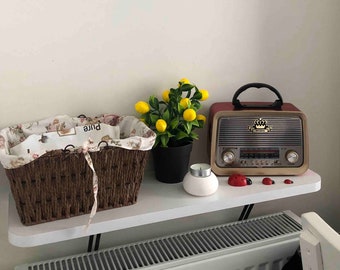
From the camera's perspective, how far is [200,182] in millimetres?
944

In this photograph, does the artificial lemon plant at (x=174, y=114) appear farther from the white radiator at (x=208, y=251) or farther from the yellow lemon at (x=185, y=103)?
the white radiator at (x=208, y=251)

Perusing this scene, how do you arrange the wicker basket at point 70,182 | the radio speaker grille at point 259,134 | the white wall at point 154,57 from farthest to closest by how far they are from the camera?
1. the radio speaker grille at point 259,134
2. the white wall at point 154,57
3. the wicker basket at point 70,182

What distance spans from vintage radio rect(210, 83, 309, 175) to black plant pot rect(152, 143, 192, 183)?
0.07 metres

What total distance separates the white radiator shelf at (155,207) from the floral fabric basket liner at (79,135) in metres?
0.05

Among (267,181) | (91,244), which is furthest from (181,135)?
(91,244)

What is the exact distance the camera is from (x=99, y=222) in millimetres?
852

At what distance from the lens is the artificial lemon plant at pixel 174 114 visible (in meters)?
0.95

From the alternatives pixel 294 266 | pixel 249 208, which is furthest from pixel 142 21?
pixel 294 266

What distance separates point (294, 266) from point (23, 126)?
754 millimetres

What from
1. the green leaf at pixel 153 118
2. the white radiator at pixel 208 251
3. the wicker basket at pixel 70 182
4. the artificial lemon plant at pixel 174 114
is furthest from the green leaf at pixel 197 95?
the white radiator at pixel 208 251

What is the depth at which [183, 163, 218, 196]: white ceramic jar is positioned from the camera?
3.10ft

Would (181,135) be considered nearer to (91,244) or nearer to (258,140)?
(258,140)

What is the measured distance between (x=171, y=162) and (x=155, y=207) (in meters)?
0.13

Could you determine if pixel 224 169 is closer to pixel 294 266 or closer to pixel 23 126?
pixel 294 266
